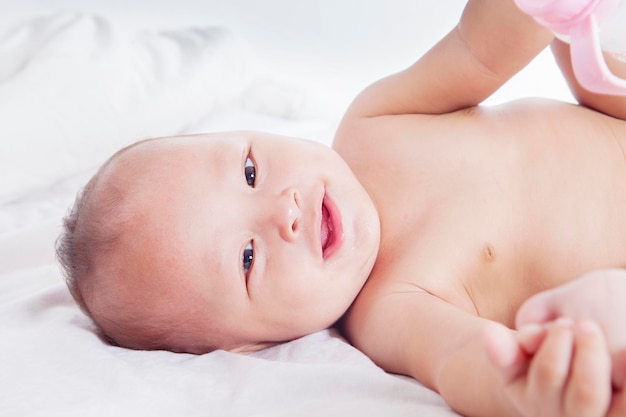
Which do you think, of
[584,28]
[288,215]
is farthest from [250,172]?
[584,28]

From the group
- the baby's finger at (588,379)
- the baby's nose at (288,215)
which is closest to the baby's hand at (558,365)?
the baby's finger at (588,379)

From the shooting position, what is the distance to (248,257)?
1.11 m

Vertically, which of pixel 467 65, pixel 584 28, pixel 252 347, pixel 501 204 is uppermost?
pixel 584 28

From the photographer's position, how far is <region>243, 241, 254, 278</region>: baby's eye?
3.62ft

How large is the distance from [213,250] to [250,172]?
0.50 feet

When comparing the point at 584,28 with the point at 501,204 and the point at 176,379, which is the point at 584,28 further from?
the point at 176,379


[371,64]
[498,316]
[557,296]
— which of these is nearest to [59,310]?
[498,316]

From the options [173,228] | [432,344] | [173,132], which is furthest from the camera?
[173,132]

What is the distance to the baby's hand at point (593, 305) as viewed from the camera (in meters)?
0.64

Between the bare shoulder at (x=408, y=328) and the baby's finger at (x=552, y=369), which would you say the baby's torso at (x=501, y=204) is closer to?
the bare shoulder at (x=408, y=328)

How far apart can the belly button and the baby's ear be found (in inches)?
13.0

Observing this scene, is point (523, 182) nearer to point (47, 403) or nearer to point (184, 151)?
point (184, 151)

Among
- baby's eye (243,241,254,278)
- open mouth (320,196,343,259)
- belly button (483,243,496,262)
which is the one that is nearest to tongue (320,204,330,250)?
open mouth (320,196,343,259)

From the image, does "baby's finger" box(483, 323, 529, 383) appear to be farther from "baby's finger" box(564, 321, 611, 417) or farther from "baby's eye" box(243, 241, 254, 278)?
"baby's eye" box(243, 241, 254, 278)
